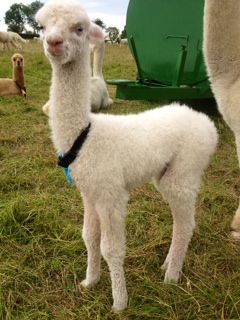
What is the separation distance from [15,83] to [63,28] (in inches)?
251

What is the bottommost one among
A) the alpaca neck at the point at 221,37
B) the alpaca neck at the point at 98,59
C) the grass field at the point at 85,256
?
the grass field at the point at 85,256

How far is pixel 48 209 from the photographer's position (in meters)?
3.64

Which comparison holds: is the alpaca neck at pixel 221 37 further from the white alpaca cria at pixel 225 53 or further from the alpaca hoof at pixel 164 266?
the alpaca hoof at pixel 164 266

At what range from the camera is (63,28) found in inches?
83.1

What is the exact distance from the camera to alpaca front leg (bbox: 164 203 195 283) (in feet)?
8.93

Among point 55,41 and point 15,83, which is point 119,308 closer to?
point 55,41

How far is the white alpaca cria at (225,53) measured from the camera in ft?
9.82

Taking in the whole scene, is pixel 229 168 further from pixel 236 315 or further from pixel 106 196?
pixel 106 196

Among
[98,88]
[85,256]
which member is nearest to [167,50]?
[98,88]

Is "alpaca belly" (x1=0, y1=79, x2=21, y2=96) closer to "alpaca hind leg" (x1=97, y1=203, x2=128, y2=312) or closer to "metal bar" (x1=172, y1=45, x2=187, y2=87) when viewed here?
"metal bar" (x1=172, y1=45, x2=187, y2=87)

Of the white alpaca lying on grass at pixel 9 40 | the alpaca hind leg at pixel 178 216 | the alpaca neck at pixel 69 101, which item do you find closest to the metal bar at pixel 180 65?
the alpaca hind leg at pixel 178 216

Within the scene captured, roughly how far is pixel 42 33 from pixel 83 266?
1552 millimetres

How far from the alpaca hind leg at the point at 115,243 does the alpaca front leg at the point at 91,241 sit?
17 centimetres

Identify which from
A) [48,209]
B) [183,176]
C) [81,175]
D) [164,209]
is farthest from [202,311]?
[48,209]
